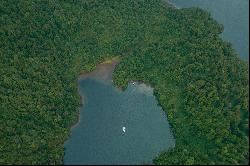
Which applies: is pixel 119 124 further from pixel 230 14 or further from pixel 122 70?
pixel 230 14

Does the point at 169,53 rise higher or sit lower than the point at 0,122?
higher

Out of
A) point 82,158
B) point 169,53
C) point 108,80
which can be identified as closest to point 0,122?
point 82,158

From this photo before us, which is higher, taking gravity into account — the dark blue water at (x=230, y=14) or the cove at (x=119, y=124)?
the dark blue water at (x=230, y=14)

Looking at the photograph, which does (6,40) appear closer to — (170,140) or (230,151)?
(170,140)
